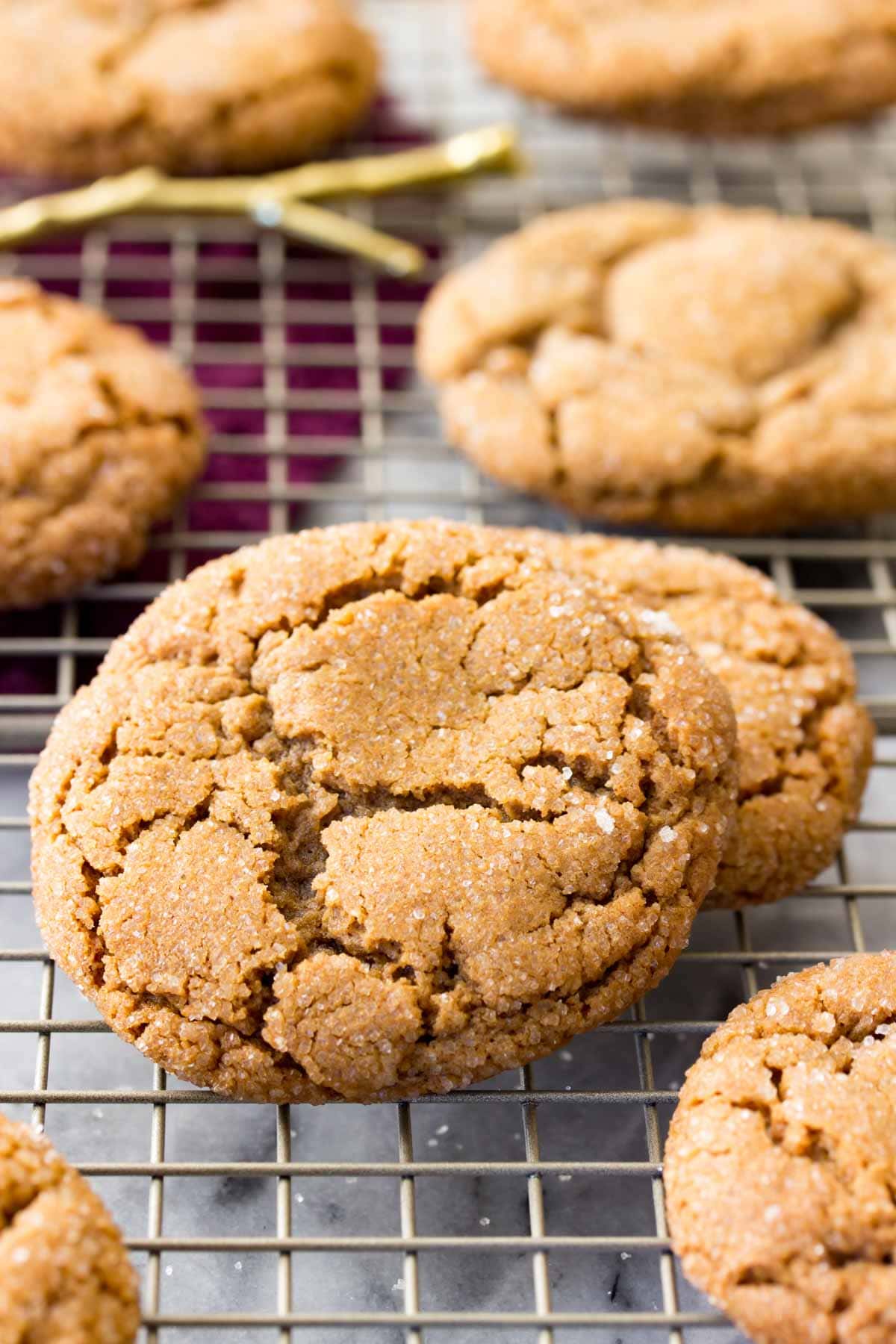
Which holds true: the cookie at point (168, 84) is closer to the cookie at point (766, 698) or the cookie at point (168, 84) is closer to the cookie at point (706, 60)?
the cookie at point (706, 60)

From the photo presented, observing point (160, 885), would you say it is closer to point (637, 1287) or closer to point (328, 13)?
point (637, 1287)

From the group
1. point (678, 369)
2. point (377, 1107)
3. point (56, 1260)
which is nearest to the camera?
point (56, 1260)

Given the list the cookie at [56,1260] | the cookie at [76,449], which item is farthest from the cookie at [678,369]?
the cookie at [56,1260]

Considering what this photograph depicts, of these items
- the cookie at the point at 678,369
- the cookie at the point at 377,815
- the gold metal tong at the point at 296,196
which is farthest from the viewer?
the gold metal tong at the point at 296,196

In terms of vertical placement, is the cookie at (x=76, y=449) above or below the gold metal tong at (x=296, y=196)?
below

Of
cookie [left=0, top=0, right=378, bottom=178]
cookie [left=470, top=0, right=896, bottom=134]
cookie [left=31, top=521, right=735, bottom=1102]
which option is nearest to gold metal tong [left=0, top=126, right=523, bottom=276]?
cookie [left=0, top=0, right=378, bottom=178]

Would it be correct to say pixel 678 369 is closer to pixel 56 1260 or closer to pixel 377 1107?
pixel 377 1107

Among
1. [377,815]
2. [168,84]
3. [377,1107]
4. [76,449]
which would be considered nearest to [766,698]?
[377,815]
